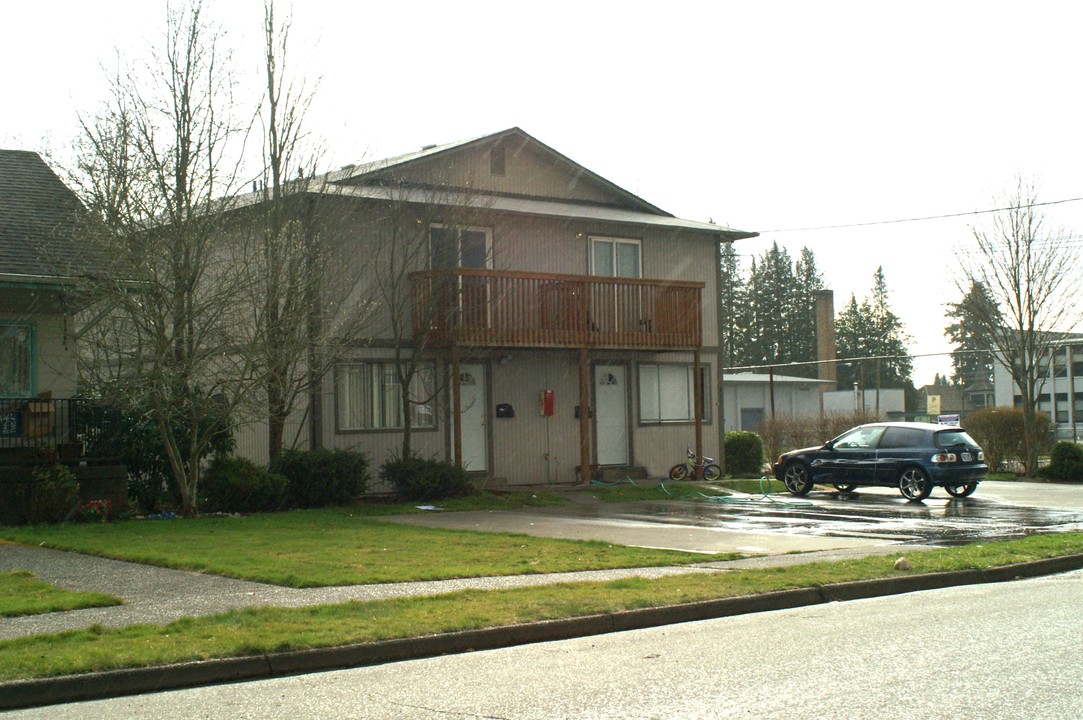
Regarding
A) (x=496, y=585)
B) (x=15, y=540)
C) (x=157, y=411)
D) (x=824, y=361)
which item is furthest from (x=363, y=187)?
(x=824, y=361)

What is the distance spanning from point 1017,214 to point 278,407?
21960mm

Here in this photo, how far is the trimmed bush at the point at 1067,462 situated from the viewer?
30438 mm

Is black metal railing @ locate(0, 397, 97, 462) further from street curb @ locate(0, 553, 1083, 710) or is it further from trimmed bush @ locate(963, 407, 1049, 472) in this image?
trimmed bush @ locate(963, 407, 1049, 472)

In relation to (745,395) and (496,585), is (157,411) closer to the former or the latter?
(496,585)

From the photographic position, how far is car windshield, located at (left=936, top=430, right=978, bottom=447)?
22.2 m

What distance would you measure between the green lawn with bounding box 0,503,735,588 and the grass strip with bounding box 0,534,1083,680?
143 cm

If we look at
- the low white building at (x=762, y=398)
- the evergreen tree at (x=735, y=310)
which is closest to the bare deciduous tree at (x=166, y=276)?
the low white building at (x=762, y=398)

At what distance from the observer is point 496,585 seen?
10.9m

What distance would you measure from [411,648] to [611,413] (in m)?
18.8

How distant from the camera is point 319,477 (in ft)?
64.6

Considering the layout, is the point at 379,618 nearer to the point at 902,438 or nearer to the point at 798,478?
the point at 902,438

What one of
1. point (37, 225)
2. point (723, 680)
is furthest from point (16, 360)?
point (723, 680)

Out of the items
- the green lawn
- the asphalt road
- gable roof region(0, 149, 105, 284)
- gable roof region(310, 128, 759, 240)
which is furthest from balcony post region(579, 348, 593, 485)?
the asphalt road

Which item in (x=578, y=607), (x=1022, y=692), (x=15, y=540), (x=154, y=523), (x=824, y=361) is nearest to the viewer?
(x=1022, y=692)
